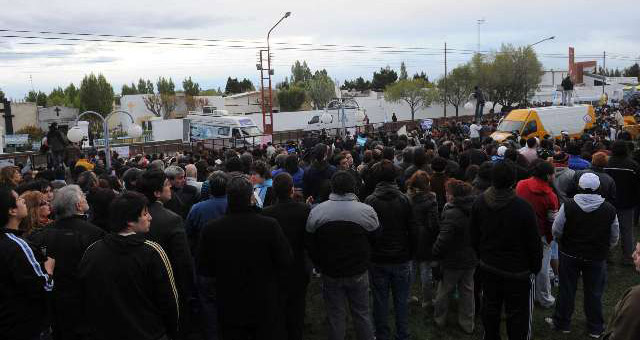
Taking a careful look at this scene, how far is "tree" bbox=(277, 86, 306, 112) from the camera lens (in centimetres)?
7744

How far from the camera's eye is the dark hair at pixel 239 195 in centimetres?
394

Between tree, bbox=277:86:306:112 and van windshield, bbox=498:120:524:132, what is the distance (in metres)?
55.4

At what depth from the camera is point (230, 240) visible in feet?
12.9

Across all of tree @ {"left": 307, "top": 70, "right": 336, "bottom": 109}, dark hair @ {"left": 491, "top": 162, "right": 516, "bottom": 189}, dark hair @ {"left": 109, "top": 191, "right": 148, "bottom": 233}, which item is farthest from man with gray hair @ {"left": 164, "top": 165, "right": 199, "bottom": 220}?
tree @ {"left": 307, "top": 70, "right": 336, "bottom": 109}

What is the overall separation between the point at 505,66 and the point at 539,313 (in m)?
51.3

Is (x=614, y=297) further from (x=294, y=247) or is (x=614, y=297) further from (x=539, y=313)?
(x=294, y=247)

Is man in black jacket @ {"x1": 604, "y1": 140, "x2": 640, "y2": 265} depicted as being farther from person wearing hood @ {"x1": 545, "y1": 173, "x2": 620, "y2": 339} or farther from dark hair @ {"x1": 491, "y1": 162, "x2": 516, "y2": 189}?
dark hair @ {"x1": 491, "y1": 162, "x2": 516, "y2": 189}

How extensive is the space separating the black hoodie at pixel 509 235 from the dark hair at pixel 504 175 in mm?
67

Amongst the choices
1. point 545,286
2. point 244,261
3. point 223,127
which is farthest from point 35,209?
point 223,127

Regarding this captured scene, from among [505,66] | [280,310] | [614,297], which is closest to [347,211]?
[280,310]

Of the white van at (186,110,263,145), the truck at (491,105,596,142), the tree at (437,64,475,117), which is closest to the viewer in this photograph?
the truck at (491,105,596,142)

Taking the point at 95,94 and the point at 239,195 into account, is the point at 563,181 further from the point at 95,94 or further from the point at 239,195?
the point at 95,94

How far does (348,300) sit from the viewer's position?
4977 millimetres

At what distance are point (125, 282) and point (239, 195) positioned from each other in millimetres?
1080
